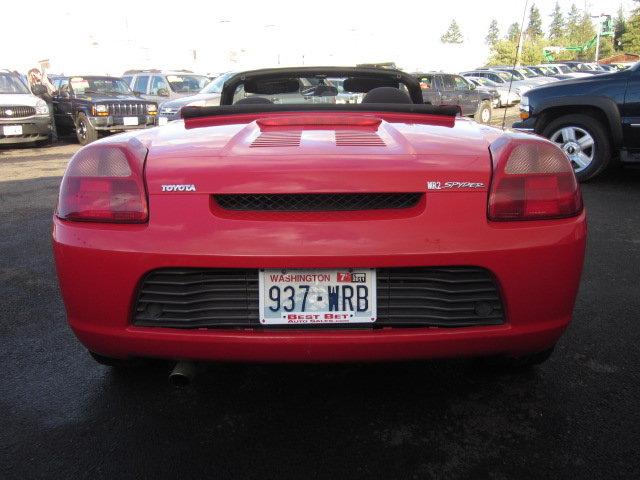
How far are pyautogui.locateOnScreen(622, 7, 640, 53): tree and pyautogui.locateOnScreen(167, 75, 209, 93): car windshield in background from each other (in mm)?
54391

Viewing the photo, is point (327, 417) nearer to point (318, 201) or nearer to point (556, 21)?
point (318, 201)

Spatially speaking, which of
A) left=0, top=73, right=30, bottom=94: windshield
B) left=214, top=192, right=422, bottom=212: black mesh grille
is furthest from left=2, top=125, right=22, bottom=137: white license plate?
left=214, top=192, right=422, bottom=212: black mesh grille

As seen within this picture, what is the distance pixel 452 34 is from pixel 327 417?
129m

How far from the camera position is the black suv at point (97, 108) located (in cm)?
1212

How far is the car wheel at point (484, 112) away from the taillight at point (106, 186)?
16235 mm

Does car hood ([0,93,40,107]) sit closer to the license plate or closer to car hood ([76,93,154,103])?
car hood ([76,93,154,103])

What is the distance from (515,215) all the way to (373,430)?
2.98 feet

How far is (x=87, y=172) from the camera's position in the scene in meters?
1.94

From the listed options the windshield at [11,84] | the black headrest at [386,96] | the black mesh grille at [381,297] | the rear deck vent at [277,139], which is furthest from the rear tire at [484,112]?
the black mesh grille at [381,297]

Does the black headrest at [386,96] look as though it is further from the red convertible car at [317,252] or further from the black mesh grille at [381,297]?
the black mesh grille at [381,297]

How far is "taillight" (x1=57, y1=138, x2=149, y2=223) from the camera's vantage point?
184cm

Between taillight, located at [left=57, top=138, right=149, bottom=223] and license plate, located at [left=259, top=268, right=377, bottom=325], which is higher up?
taillight, located at [left=57, top=138, right=149, bottom=223]

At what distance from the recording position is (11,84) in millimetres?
11742

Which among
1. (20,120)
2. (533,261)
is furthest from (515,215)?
(20,120)
